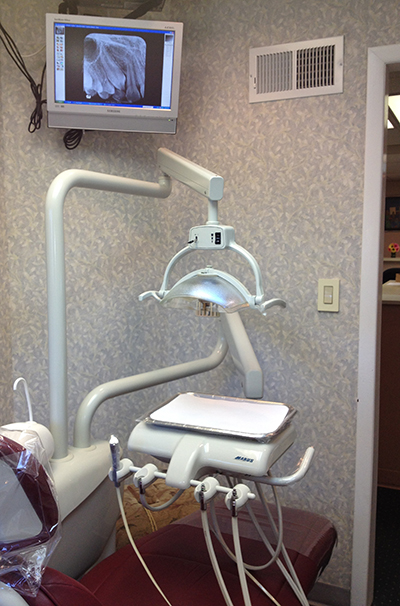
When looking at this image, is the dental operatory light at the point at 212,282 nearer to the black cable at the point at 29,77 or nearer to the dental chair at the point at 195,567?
the dental chair at the point at 195,567

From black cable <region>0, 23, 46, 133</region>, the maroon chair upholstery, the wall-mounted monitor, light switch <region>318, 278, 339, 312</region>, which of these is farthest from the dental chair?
black cable <region>0, 23, 46, 133</region>

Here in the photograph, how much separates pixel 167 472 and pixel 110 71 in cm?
139

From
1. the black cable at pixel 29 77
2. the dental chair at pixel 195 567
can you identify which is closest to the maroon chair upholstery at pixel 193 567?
the dental chair at pixel 195 567

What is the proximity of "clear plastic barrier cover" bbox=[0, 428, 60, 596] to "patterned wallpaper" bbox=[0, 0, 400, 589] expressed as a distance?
4.21 ft

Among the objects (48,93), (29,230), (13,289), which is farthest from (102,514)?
(48,93)

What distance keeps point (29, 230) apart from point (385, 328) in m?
2.07

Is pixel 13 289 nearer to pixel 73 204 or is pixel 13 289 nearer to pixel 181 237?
pixel 73 204

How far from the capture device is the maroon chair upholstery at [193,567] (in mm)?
1201

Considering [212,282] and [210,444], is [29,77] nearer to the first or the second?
[212,282]

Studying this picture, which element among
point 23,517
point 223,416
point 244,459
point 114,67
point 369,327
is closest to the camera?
point 23,517

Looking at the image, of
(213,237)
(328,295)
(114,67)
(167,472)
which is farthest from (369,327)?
(114,67)

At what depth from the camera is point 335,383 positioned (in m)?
1.97

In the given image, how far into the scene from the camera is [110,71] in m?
1.79

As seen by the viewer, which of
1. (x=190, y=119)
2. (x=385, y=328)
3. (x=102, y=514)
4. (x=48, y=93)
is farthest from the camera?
(x=385, y=328)
